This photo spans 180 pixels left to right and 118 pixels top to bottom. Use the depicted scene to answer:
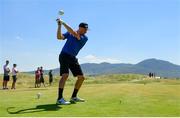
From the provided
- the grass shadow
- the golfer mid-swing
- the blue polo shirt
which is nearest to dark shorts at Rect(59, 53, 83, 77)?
the golfer mid-swing

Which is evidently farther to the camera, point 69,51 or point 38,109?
point 69,51

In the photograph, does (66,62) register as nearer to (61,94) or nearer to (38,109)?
(61,94)

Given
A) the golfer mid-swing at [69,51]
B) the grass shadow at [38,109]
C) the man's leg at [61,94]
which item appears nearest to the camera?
the grass shadow at [38,109]

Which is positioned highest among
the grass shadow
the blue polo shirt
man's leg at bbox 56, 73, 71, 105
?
the blue polo shirt

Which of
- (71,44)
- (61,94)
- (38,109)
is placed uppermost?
(71,44)

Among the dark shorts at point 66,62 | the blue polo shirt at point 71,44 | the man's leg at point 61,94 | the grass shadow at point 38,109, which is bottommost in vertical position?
the grass shadow at point 38,109

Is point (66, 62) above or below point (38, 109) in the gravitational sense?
above

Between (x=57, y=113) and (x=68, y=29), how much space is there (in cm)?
281

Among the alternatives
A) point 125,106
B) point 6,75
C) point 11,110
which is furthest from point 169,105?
point 6,75

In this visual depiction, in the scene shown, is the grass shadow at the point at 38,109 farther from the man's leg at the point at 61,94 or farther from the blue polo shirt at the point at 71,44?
the blue polo shirt at the point at 71,44

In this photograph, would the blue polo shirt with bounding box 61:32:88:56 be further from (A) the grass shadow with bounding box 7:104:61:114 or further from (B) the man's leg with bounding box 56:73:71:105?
(A) the grass shadow with bounding box 7:104:61:114

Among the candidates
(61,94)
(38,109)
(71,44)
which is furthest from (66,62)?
(38,109)

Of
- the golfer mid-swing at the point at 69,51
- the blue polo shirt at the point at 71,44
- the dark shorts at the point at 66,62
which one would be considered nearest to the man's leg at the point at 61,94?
the golfer mid-swing at the point at 69,51

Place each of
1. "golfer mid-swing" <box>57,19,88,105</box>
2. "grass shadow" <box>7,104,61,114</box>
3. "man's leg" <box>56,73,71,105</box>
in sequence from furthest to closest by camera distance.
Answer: "golfer mid-swing" <box>57,19,88,105</box> < "man's leg" <box>56,73,71,105</box> < "grass shadow" <box>7,104,61,114</box>
